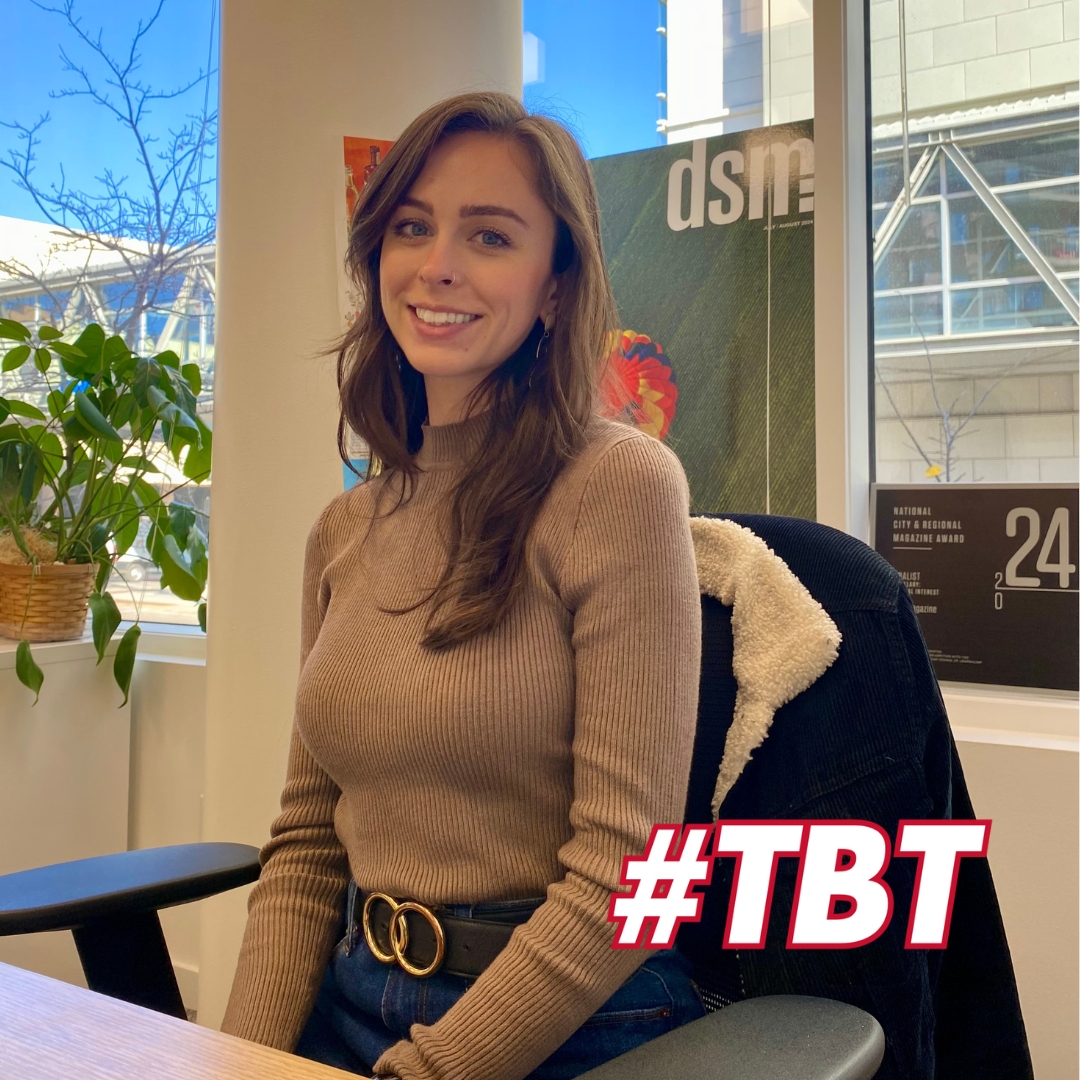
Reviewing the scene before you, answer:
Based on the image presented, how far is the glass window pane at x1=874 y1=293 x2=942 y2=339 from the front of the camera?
79.8 inches

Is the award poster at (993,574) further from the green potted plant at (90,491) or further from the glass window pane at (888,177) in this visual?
the green potted plant at (90,491)

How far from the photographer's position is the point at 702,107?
219 centimetres

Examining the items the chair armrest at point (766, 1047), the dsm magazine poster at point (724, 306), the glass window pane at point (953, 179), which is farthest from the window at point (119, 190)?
the chair armrest at point (766, 1047)

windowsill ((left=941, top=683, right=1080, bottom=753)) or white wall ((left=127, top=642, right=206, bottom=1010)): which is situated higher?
windowsill ((left=941, top=683, right=1080, bottom=753))

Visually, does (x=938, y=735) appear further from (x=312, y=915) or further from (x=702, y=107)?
A: (x=702, y=107)

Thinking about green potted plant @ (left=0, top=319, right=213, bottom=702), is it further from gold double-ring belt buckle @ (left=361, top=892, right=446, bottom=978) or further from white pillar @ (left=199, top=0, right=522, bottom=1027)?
gold double-ring belt buckle @ (left=361, top=892, right=446, bottom=978)

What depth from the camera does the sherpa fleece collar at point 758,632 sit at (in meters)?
0.90

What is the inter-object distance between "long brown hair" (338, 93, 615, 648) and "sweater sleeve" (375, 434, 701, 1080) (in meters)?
0.08

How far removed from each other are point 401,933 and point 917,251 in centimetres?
162

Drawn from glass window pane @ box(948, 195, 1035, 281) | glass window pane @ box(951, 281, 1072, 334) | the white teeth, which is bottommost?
the white teeth

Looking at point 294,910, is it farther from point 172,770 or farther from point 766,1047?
point 172,770

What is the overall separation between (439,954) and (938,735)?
1.54ft
